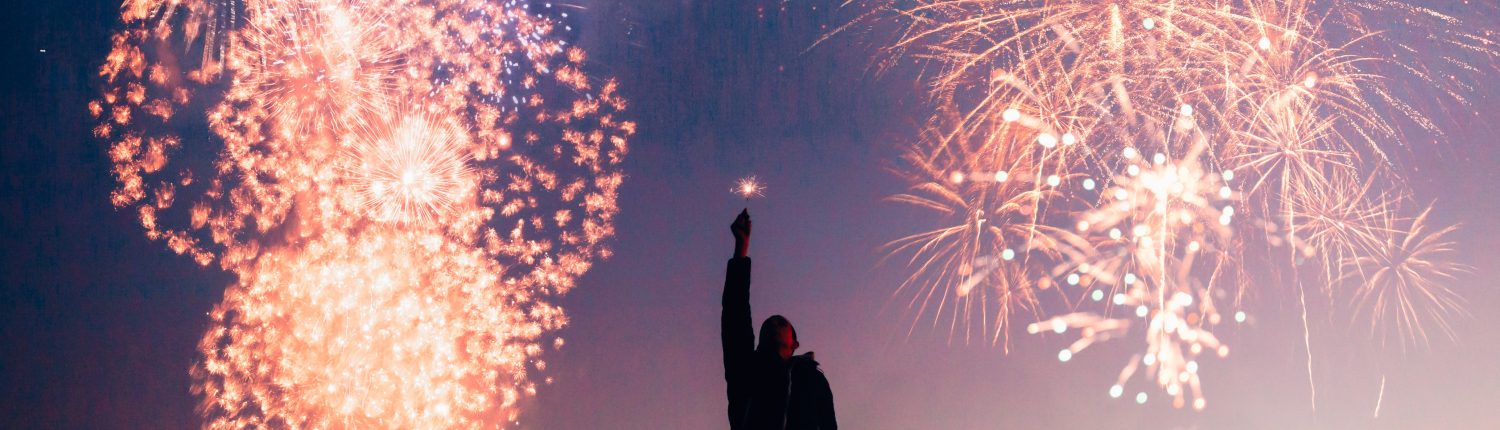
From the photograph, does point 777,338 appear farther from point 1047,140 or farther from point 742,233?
point 1047,140

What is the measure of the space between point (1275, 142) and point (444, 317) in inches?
248

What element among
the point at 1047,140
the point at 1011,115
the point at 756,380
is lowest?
the point at 756,380

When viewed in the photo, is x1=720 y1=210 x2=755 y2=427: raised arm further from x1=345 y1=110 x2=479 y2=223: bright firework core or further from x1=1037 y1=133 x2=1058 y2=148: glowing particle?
x1=345 y1=110 x2=479 y2=223: bright firework core

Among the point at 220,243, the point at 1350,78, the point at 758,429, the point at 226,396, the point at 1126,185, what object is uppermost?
the point at 1350,78

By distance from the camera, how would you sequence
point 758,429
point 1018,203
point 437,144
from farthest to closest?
1. point 437,144
2. point 1018,203
3. point 758,429

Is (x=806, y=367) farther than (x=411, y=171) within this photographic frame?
No

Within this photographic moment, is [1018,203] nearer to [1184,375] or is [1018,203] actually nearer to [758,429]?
[1184,375]

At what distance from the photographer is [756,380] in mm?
2617

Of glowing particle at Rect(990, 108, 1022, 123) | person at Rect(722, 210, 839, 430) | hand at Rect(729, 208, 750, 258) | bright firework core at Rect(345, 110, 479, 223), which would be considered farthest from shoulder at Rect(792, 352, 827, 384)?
bright firework core at Rect(345, 110, 479, 223)

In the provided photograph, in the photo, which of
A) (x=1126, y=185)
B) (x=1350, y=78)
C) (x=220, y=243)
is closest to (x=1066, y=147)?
(x=1126, y=185)

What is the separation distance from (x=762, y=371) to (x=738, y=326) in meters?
0.15

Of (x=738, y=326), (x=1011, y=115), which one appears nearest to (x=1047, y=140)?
(x=1011, y=115)

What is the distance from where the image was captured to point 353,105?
7.89 meters

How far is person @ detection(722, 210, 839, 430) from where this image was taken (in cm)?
259
